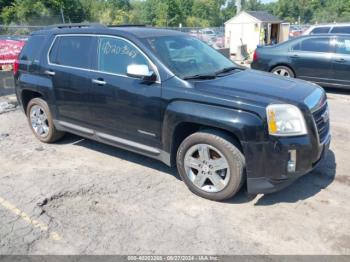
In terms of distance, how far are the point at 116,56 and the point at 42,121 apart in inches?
81.4

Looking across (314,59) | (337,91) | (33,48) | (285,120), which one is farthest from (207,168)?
(337,91)

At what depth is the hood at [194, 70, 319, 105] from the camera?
3830 mm

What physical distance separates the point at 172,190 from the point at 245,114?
1.34 metres

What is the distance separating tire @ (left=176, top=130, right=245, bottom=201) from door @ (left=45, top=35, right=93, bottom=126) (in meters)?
1.67

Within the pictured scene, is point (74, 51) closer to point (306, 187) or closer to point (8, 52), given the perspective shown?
point (306, 187)

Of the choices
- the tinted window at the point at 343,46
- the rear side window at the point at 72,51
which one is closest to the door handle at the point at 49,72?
the rear side window at the point at 72,51

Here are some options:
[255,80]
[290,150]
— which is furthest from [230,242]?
[255,80]

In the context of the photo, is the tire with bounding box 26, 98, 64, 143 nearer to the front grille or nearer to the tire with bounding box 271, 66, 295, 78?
the front grille

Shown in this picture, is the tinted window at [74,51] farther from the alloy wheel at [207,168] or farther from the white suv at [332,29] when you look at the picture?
the white suv at [332,29]

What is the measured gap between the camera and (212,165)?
404 cm

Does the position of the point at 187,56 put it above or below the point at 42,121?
above

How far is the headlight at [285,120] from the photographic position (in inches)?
144

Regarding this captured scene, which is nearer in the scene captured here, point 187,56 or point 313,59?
point 187,56

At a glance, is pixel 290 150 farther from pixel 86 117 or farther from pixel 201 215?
pixel 86 117
